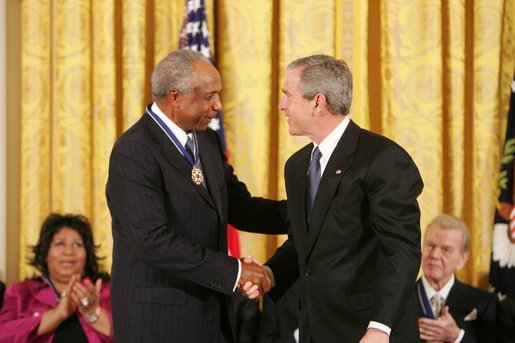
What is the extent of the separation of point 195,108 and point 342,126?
0.60m

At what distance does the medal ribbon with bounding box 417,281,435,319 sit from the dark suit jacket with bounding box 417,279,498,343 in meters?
0.02

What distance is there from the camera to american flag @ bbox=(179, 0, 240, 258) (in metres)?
4.93

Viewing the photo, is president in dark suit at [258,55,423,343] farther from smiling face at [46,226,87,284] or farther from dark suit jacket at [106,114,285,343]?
smiling face at [46,226,87,284]

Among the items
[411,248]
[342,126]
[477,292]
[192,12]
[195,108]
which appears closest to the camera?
[411,248]

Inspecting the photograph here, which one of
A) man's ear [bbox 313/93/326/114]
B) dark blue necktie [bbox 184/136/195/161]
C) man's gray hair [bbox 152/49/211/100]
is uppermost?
man's gray hair [bbox 152/49/211/100]

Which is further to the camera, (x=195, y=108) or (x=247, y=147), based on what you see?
(x=247, y=147)

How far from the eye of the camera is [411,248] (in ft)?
8.87

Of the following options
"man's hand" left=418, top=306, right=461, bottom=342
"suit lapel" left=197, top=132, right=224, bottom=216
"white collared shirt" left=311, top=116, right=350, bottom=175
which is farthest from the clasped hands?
"white collared shirt" left=311, top=116, right=350, bottom=175

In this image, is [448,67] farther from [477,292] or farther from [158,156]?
[158,156]

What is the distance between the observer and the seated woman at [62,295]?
14.6 ft

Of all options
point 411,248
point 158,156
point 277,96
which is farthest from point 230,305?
point 277,96

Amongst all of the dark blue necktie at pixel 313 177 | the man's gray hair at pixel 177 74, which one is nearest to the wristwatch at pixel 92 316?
the man's gray hair at pixel 177 74

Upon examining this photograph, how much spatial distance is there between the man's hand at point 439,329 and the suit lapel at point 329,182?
5.36ft

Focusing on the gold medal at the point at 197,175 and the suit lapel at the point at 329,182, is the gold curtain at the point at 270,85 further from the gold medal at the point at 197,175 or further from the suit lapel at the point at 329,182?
the suit lapel at the point at 329,182
